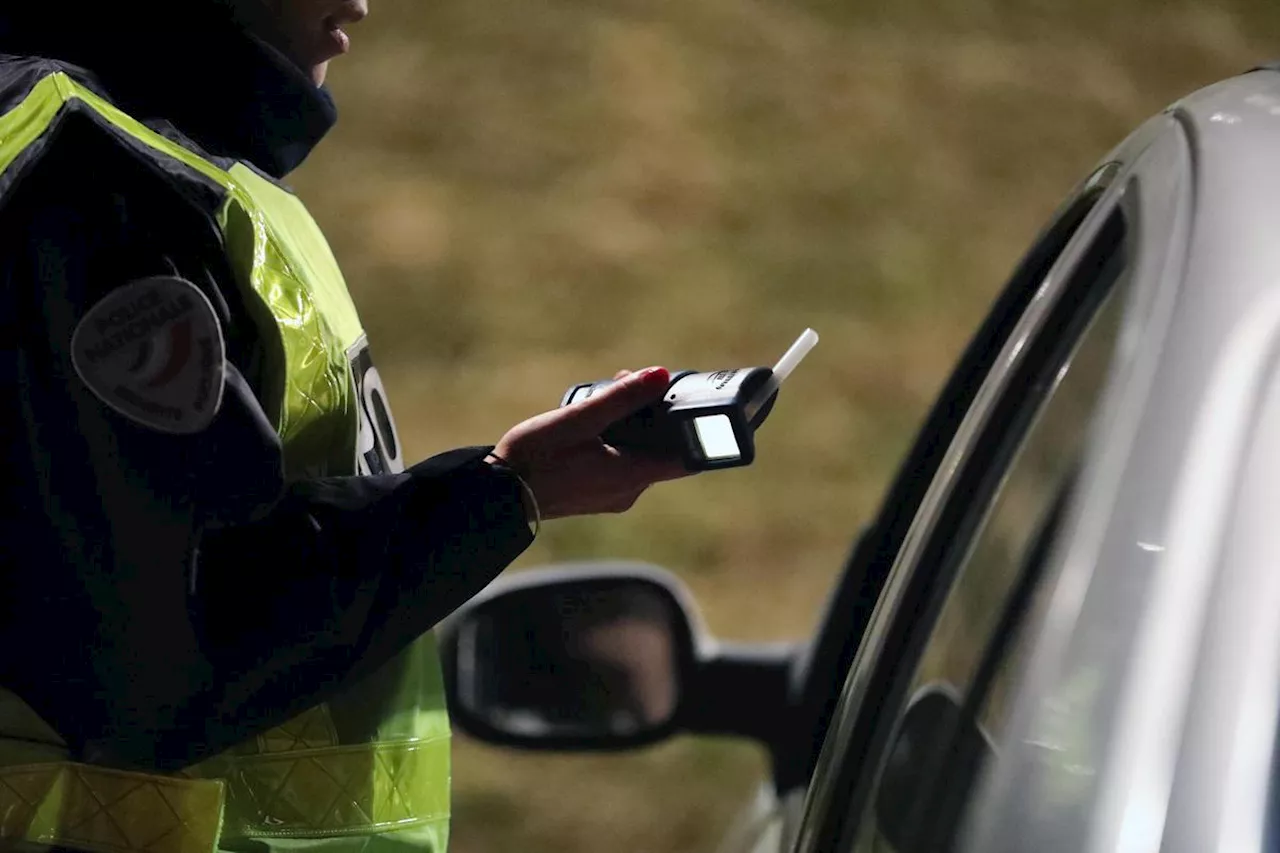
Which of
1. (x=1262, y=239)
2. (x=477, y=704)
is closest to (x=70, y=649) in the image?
(x=477, y=704)

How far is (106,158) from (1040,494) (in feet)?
1.58

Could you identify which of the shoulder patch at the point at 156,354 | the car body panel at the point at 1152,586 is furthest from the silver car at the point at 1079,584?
the shoulder patch at the point at 156,354

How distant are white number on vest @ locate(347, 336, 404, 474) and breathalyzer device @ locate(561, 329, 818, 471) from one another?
0.15 metres

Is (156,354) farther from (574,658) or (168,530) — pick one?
(574,658)

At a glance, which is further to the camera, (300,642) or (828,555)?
(828,555)

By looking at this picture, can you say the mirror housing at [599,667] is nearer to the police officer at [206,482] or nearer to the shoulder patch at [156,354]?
the police officer at [206,482]

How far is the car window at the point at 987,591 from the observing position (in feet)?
1.74

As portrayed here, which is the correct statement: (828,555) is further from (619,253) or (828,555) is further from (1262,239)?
(1262,239)

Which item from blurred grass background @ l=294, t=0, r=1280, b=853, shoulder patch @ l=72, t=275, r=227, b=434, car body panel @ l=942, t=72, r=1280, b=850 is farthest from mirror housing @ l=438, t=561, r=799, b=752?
blurred grass background @ l=294, t=0, r=1280, b=853

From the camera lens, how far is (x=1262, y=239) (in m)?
0.45

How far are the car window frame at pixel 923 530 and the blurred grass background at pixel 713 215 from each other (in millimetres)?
1874

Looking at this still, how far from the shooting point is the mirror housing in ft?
3.65

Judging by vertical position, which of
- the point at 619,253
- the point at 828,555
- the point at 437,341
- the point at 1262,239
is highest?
the point at 1262,239

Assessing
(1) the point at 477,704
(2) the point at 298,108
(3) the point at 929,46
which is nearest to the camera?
(2) the point at 298,108
